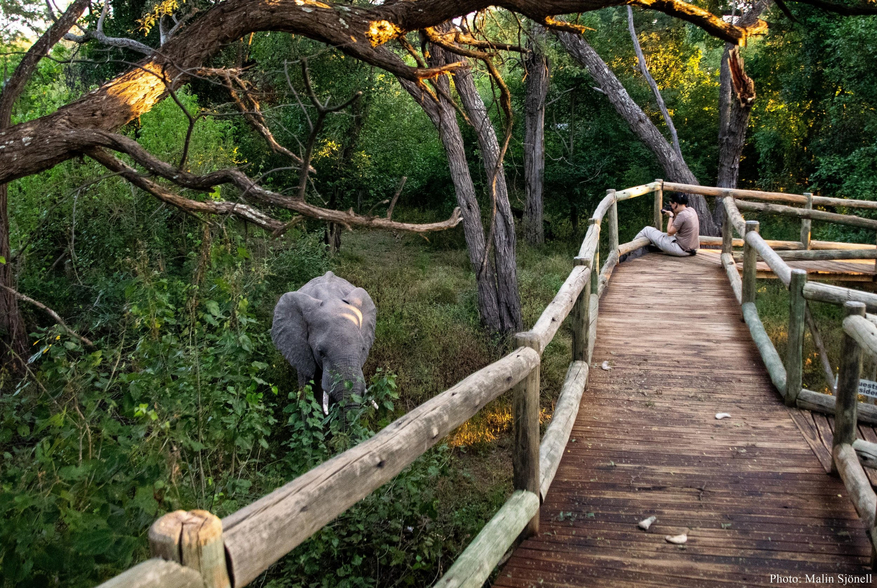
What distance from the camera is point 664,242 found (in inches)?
454

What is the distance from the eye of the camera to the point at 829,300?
473 centimetres

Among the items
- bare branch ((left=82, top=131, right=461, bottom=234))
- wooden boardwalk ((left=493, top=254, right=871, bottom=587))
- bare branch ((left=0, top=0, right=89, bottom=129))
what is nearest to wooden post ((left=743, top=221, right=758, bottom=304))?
wooden boardwalk ((left=493, top=254, right=871, bottom=587))

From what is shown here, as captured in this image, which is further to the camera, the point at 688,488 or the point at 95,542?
the point at 688,488

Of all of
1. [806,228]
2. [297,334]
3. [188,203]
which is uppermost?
[188,203]

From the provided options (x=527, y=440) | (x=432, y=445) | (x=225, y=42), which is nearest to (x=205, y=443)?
(x=432, y=445)

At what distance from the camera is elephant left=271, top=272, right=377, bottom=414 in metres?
7.62

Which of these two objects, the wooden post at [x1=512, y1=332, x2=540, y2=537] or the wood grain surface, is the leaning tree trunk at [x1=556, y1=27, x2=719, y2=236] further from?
the wooden post at [x1=512, y1=332, x2=540, y2=537]

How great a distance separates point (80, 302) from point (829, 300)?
34.4ft

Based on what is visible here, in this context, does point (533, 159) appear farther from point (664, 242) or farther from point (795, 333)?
point (795, 333)

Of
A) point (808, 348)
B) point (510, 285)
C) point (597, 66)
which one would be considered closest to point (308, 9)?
point (510, 285)

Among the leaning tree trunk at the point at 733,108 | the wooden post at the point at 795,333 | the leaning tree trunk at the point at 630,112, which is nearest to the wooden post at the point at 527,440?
the wooden post at the point at 795,333

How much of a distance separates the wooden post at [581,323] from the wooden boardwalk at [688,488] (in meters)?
0.29

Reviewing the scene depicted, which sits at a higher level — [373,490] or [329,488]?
[329,488]

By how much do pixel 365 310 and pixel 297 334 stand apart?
37.5 inches
